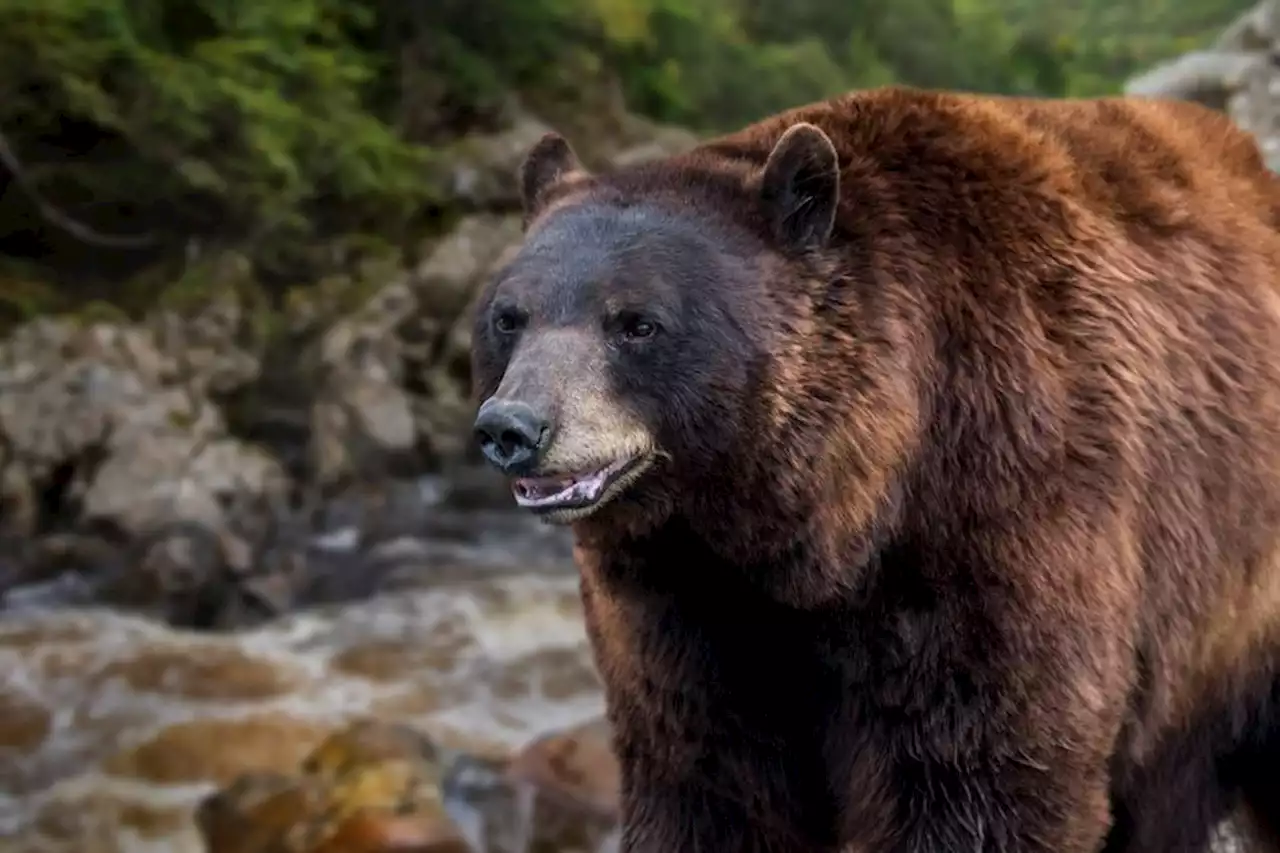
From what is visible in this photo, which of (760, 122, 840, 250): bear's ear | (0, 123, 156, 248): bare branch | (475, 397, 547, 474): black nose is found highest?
(0, 123, 156, 248): bare branch

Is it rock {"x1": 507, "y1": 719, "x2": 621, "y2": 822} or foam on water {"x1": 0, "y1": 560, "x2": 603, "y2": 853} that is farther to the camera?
foam on water {"x1": 0, "y1": 560, "x2": 603, "y2": 853}

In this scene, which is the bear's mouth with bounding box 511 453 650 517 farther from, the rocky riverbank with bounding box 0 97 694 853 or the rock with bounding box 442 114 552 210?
the rock with bounding box 442 114 552 210

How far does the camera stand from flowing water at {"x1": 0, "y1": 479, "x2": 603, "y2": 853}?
28.9 ft

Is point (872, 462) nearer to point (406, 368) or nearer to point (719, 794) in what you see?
point (719, 794)

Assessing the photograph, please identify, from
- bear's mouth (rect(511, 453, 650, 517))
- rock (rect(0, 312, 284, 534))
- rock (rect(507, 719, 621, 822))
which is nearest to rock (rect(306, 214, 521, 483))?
rock (rect(0, 312, 284, 534))

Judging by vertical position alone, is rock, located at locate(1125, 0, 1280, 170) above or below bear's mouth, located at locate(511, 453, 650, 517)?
above

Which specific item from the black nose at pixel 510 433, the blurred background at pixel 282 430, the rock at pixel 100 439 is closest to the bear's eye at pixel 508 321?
the black nose at pixel 510 433

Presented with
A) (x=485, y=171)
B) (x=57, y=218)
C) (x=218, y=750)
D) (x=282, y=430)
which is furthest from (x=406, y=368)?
(x=218, y=750)

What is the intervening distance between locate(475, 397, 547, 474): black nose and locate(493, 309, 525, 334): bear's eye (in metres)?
0.33

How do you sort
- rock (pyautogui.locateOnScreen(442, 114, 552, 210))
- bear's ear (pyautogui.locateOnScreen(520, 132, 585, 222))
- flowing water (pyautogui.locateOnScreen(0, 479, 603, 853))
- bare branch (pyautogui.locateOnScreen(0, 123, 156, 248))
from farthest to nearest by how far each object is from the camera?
rock (pyautogui.locateOnScreen(442, 114, 552, 210))
bare branch (pyautogui.locateOnScreen(0, 123, 156, 248))
flowing water (pyautogui.locateOnScreen(0, 479, 603, 853))
bear's ear (pyautogui.locateOnScreen(520, 132, 585, 222))

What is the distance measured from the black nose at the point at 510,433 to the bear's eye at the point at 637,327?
326mm

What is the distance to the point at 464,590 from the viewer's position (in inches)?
498

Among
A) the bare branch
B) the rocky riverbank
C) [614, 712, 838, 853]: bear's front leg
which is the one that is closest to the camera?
[614, 712, 838, 853]: bear's front leg

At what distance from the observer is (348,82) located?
16.1 meters
